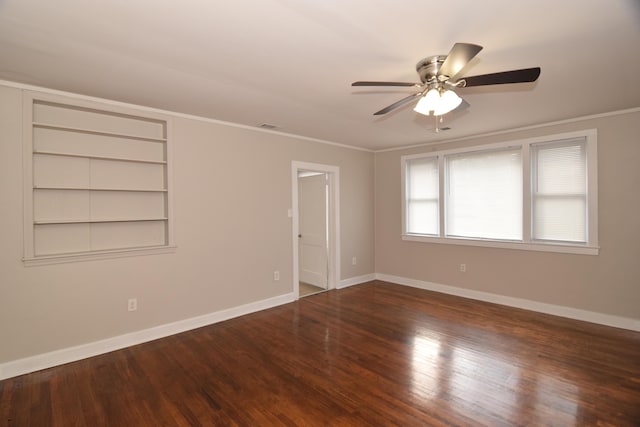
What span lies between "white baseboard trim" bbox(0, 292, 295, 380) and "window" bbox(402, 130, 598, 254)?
3.08 meters

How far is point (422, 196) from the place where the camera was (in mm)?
5453

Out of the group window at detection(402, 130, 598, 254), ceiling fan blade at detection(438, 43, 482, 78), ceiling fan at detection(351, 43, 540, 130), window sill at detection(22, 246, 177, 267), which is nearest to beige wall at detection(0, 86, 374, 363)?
window sill at detection(22, 246, 177, 267)

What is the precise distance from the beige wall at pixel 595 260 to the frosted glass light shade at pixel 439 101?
2.83 meters

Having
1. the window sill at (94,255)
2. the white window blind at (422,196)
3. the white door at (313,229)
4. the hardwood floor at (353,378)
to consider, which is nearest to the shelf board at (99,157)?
the window sill at (94,255)

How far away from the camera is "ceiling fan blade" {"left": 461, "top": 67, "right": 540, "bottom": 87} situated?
1.76 metres

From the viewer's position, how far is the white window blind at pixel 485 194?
441cm

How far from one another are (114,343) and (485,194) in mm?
5003

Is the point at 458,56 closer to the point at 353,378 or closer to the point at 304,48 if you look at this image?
the point at 304,48

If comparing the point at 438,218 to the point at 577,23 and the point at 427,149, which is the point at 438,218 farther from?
the point at 577,23

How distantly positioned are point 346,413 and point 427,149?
4.29 m

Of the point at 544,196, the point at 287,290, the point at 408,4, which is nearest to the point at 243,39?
the point at 408,4

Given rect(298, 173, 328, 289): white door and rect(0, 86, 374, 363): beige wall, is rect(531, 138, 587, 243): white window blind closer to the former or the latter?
rect(0, 86, 374, 363): beige wall

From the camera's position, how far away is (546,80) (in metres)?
→ 2.69

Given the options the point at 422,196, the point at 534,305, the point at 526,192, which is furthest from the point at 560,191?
the point at 422,196
